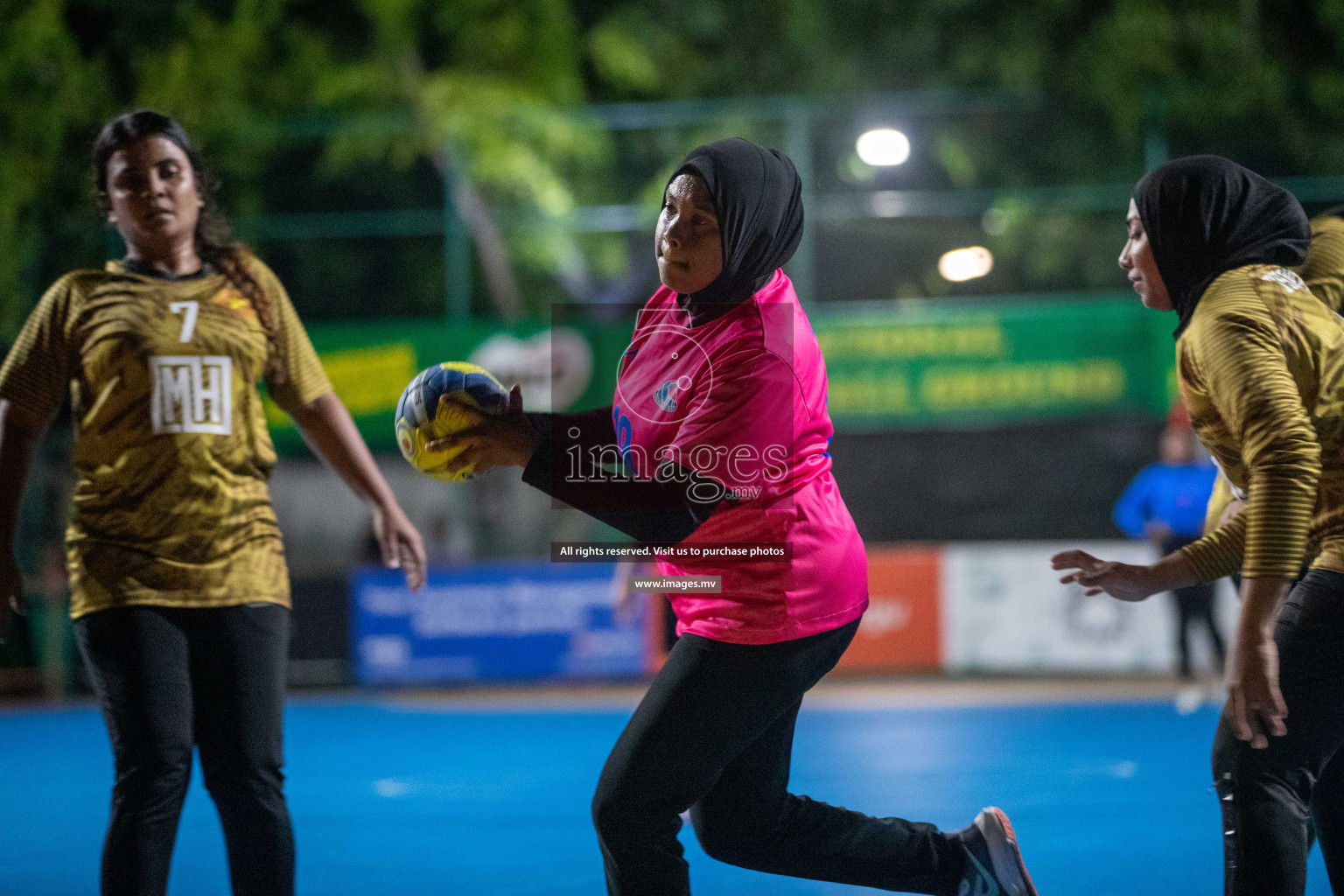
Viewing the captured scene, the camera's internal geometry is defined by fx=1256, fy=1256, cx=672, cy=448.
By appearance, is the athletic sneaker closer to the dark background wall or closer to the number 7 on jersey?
the number 7 on jersey

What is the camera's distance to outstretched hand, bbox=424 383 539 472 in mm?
2467

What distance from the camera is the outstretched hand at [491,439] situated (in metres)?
2.47

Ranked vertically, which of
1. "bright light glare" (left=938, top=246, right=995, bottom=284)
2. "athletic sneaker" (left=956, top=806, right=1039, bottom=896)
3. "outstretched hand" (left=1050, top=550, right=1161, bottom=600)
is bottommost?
"athletic sneaker" (left=956, top=806, right=1039, bottom=896)

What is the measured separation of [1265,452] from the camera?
Answer: 2.37m

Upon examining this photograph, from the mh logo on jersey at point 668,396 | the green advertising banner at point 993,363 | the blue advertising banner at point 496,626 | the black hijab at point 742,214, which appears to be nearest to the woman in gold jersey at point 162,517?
the mh logo on jersey at point 668,396

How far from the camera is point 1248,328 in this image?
2436mm

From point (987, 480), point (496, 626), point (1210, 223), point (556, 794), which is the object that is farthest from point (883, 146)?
point (1210, 223)

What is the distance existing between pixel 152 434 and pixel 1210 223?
2.39m

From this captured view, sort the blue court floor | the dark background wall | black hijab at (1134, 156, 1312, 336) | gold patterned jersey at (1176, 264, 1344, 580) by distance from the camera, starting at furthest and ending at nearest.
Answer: the dark background wall, the blue court floor, black hijab at (1134, 156, 1312, 336), gold patterned jersey at (1176, 264, 1344, 580)

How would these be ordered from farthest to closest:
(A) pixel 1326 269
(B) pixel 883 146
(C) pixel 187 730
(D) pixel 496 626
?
(B) pixel 883 146
(D) pixel 496 626
(A) pixel 1326 269
(C) pixel 187 730

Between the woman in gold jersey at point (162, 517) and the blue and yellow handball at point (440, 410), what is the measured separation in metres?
0.61

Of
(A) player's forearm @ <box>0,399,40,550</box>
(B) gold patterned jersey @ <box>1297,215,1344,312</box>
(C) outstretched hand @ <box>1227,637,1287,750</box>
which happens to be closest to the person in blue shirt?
(B) gold patterned jersey @ <box>1297,215,1344,312</box>

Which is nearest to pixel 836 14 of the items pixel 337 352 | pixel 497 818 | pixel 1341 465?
pixel 337 352

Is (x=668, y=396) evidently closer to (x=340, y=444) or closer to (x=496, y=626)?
(x=340, y=444)
